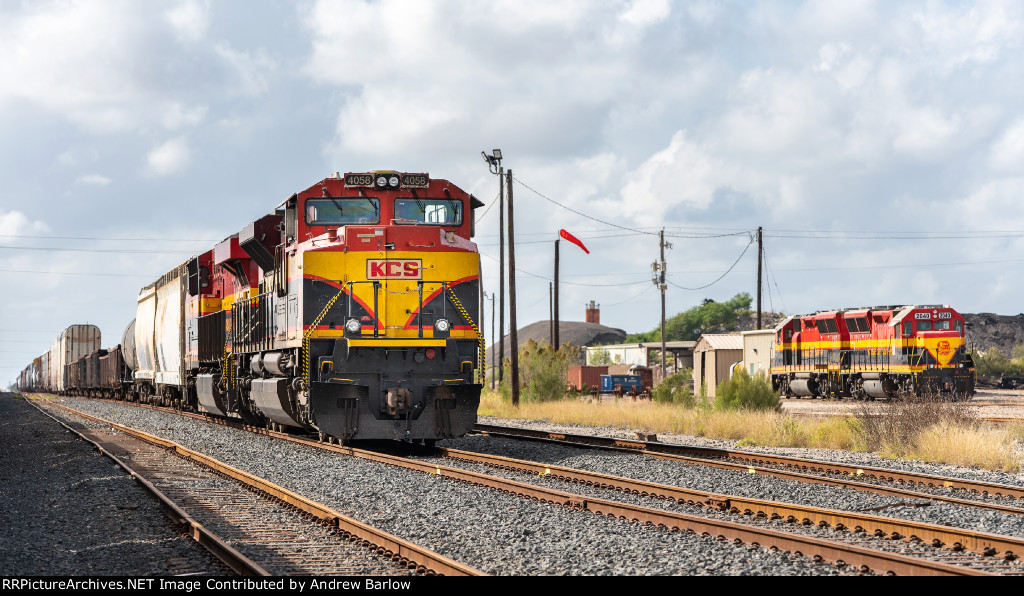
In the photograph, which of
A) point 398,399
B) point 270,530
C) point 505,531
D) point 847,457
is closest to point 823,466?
point 847,457

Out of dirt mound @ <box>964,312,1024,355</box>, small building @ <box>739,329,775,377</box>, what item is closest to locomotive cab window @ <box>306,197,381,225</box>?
small building @ <box>739,329,775,377</box>

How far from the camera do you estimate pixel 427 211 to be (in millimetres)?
14938

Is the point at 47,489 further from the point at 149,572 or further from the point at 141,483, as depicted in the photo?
the point at 149,572

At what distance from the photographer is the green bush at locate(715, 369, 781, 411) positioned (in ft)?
75.5

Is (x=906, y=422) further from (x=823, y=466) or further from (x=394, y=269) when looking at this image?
(x=394, y=269)

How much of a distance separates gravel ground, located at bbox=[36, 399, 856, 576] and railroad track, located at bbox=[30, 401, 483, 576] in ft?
1.17

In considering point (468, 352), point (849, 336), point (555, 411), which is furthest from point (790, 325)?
point (468, 352)

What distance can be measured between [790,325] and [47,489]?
33.9 m

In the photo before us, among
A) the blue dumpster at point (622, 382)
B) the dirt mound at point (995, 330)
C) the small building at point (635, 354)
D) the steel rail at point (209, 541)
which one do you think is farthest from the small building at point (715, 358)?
the dirt mound at point (995, 330)

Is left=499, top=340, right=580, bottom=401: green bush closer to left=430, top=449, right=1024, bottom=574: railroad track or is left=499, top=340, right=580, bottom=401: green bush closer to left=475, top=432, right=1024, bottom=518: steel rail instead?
left=475, top=432, right=1024, bottom=518: steel rail

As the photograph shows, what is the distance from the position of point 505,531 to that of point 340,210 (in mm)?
8048

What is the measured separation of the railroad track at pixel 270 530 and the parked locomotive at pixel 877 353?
24722mm

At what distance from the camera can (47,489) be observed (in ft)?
36.1

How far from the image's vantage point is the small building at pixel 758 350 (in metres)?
41.9
